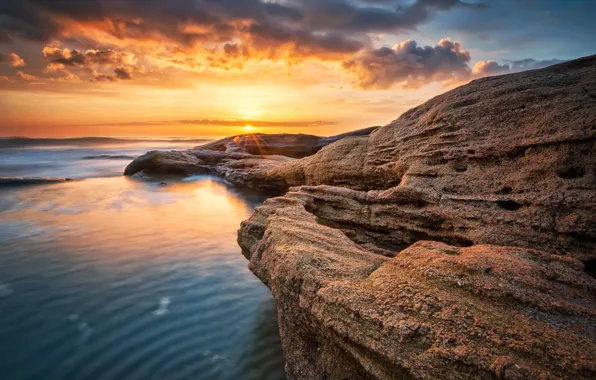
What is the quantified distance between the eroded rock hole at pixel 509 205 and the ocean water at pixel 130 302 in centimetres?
417

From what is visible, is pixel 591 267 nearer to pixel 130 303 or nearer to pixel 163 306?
pixel 163 306

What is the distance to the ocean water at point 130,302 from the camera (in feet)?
15.5

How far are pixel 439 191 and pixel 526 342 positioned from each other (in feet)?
11.8

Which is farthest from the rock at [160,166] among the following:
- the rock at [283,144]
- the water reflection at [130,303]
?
the water reflection at [130,303]

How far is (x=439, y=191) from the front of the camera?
5613 mm

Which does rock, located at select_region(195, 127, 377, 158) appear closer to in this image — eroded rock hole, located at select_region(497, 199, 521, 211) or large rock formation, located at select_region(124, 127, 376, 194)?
large rock formation, located at select_region(124, 127, 376, 194)

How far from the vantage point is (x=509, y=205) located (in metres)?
4.77

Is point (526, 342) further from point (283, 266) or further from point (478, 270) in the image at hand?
point (283, 266)

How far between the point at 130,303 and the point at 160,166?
21.8 metres

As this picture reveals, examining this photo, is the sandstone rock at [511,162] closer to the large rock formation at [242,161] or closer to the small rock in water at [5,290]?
the small rock in water at [5,290]

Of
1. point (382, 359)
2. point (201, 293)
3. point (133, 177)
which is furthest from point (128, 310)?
point (133, 177)

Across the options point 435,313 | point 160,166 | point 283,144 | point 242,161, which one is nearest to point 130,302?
point 435,313

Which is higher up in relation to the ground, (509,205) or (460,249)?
(509,205)

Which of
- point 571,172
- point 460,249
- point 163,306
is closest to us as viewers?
point 460,249
